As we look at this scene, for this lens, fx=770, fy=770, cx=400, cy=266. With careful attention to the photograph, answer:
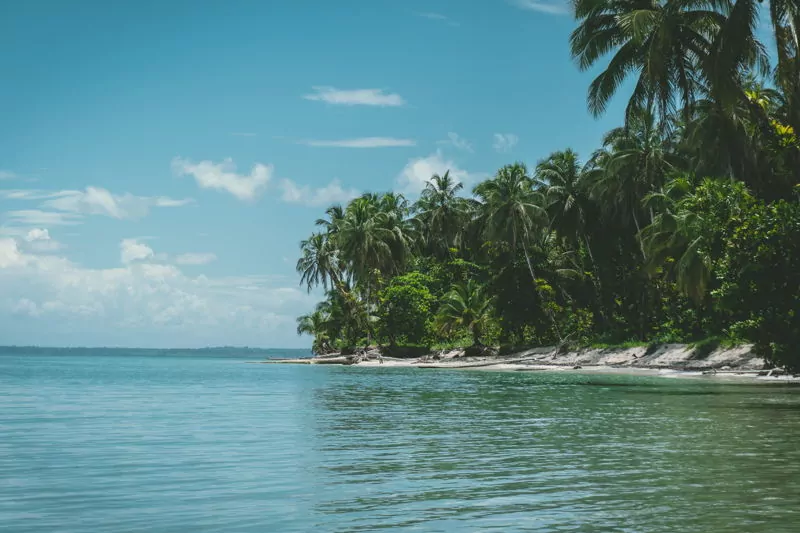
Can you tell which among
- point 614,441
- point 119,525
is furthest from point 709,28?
point 119,525

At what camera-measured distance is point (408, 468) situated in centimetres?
1044

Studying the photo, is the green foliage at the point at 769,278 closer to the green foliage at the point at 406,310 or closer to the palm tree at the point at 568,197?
the palm tree at the point at 568,197

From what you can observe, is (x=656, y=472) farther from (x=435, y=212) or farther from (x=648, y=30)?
(x=435, y=212)

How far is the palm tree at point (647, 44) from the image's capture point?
26.6m

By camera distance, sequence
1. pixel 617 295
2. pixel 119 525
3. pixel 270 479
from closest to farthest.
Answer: pixel 119 525, pixel 270 479, pixel 617 295

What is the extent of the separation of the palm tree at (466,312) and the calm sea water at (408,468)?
128 feet

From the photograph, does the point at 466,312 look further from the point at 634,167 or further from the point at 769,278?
the point at 769,278

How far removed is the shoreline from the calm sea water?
1492cm

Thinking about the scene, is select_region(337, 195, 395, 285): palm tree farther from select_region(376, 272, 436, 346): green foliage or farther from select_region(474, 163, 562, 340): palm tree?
select_region(474, 163, 562, 340): palm tree

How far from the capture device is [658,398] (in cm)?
2323

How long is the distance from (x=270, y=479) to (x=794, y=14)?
20.2 meters

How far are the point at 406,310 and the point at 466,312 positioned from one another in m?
7.31

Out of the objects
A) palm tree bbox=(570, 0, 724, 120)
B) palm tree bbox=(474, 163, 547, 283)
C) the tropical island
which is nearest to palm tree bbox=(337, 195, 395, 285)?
the tropical island

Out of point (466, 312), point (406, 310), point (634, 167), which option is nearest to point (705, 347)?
point (634, 167)
